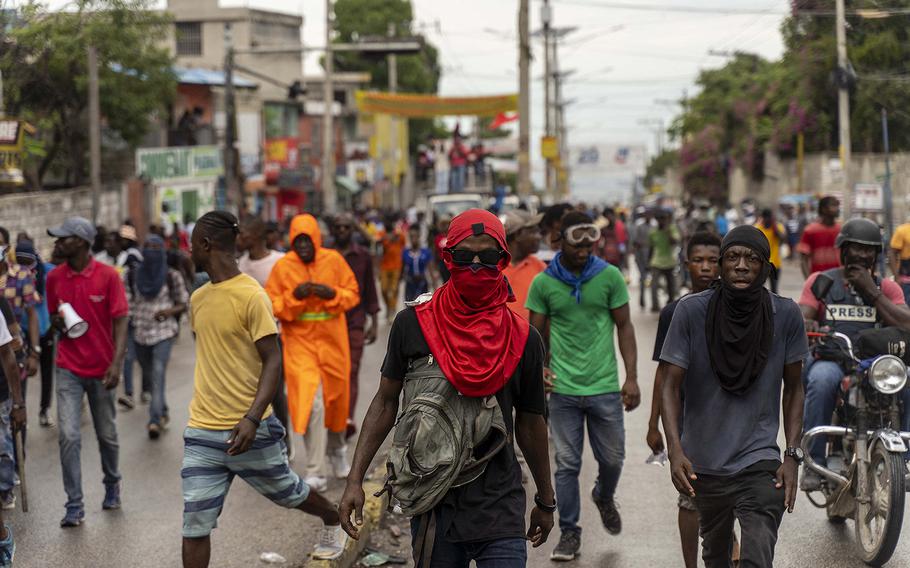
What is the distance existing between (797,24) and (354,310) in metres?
25.5

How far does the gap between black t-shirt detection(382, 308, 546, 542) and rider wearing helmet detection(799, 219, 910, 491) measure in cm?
324

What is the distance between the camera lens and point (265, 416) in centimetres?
592

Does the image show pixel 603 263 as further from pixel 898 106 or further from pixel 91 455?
pixel 898 106

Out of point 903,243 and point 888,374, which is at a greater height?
point 903,243

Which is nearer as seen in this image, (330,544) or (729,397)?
(729,397)

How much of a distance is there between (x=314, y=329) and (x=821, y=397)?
3358 mm

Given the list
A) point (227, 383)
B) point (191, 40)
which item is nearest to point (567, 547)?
point (227, 383)

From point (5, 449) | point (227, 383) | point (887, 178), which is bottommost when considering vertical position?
point (5, 449)

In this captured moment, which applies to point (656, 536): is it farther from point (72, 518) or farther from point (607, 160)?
point (607, 160)

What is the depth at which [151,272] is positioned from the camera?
449 inches

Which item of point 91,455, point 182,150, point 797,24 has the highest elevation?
point 797,24

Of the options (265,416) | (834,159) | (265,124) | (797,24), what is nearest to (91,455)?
(265,416)

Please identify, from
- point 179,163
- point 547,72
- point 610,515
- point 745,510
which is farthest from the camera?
point 547,72

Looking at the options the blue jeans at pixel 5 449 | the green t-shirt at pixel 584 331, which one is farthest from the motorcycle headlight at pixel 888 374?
the blue jeans at pixel 5 449
